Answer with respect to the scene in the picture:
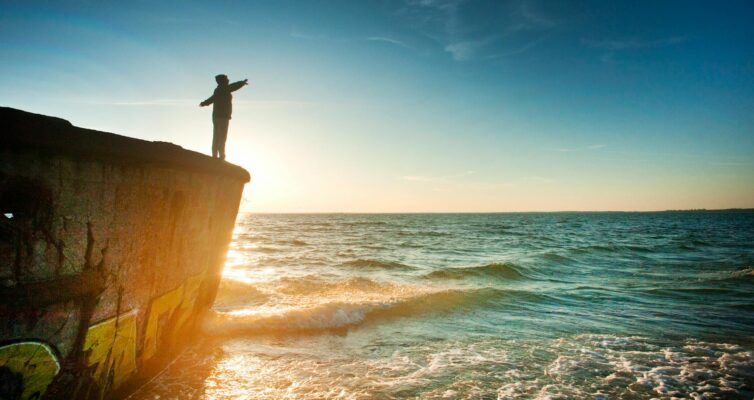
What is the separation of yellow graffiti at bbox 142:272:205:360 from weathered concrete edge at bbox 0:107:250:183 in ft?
4.80

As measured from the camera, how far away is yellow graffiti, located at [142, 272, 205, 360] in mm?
3655

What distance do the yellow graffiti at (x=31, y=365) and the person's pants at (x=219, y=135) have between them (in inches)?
147

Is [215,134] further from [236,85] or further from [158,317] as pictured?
[158,317]

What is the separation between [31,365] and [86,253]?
30.0 inches

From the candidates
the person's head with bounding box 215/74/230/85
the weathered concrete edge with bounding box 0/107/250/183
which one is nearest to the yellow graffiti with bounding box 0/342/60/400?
the weathered concrete edge with bounding box 0/107/250/183

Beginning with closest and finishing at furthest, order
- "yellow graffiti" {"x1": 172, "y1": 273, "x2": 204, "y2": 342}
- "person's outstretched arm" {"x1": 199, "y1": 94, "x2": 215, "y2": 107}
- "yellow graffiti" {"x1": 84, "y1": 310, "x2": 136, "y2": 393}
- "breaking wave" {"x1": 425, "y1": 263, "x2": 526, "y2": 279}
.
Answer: "yellow graffiti" {"x1": 84, "y1": 310, "x2": 136, "y2": 393} → "yellow graffiti" {"x1": 172, "y1": 273, "x2": 204, "y2": 342} → "person's outstretched arm" {"x1": 199, "y1": 94, "x2": 215, "y2": 107} → "breaking wave" {"x1": 425, "y1": 263, "x2": 526, "y2": 279}

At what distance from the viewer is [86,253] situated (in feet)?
8.61

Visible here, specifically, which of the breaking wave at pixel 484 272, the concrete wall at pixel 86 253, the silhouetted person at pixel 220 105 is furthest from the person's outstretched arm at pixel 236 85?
the breaking wave at pixel 484 272

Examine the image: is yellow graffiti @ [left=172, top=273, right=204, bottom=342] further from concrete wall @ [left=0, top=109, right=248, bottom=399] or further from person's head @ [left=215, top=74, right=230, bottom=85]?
person's head @ [left=215, top=74, right=230, bottom=85]

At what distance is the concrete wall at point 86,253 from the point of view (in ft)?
7.22

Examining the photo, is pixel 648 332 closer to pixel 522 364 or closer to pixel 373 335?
pixel 522 364

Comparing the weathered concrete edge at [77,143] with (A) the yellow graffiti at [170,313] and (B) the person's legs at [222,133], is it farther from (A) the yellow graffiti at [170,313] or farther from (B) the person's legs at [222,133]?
(B) the person's legs at [222,133]

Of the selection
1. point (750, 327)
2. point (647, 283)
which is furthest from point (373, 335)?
point (647, 283)

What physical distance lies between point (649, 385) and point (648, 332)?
2.71m
